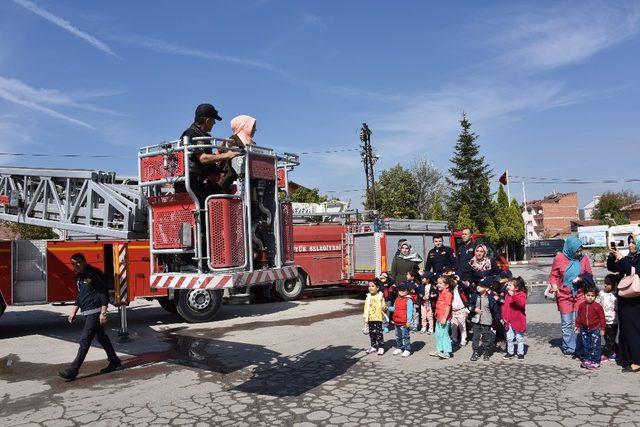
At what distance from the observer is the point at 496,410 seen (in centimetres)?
500

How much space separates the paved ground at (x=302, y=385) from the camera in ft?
16.4

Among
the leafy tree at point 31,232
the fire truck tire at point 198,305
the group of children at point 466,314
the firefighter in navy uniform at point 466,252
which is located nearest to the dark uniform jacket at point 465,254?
the firefighter in navy uniform at point 466,252

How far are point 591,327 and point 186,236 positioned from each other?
16.8ft

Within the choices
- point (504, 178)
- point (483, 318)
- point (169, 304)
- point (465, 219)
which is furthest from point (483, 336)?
point (504, 178)

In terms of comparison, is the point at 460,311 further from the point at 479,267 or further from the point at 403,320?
the point at 403,320

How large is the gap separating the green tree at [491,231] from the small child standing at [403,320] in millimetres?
34841

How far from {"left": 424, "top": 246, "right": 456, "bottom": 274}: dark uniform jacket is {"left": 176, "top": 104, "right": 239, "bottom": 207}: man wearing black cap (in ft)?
17.5

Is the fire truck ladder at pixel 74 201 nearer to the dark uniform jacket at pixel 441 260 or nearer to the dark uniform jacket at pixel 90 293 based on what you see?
the dark uniform jacket at pixel 90 293

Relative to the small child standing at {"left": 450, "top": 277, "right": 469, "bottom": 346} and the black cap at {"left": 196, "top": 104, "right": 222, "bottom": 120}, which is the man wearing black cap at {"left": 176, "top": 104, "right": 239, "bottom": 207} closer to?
the black cap at {"left": 196, "top": 104, "right": 222, "bottom": 120}

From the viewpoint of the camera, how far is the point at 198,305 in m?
11.8

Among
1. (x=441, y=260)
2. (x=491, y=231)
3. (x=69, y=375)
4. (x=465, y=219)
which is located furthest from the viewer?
(x=491, y=231)

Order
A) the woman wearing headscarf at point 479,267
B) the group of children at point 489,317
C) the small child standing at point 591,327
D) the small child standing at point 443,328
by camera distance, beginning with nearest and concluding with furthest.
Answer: the small child standing at point 591,327 → the group of children at point 489,317 → the small child standing at point 443,328 → the woman wearing headscarf at point 479,267

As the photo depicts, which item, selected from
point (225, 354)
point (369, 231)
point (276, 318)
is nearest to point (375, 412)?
point (225, 354)

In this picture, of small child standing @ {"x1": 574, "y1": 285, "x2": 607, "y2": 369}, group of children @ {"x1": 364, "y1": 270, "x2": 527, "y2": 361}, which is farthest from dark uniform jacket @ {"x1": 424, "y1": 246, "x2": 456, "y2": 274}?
small child standing @ {"x1": 574, "y1": 285, "x2": 607, "y2": 369}
